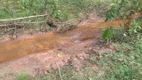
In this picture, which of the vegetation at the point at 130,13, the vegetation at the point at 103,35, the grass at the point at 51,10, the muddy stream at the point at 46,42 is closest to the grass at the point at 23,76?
the vegetation at the point at 103,35

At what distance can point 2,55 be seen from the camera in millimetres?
4938

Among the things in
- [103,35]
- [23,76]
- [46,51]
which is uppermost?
[103,35]

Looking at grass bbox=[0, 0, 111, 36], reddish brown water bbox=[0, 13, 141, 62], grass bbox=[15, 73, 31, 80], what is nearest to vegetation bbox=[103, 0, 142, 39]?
reddish brown water bbox=[0, 13, 141, 62]

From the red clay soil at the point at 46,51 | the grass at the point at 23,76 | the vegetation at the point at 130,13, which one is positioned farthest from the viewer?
the vegetation at the point at 130,13

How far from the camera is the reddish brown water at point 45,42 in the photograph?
16.4 feet

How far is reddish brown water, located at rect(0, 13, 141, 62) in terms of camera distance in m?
5.01

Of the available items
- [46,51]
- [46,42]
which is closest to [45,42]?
[46,42]

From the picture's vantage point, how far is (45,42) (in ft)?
17.6

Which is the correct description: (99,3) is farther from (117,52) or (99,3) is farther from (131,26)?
(117,52)

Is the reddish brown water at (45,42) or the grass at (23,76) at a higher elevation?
the reddish brown water at (45,42)

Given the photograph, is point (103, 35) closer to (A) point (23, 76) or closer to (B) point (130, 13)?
(B) point (130, 13)

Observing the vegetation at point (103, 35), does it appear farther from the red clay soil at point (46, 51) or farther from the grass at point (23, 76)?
the red clay soil at point (46, 51)

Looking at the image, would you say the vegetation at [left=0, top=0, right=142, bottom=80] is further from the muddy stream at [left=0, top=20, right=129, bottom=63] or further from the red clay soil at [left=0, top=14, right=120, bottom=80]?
the muddy stream at [left=0, top=20, right=129, bottom=63]

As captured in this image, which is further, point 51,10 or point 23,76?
point 51,10
